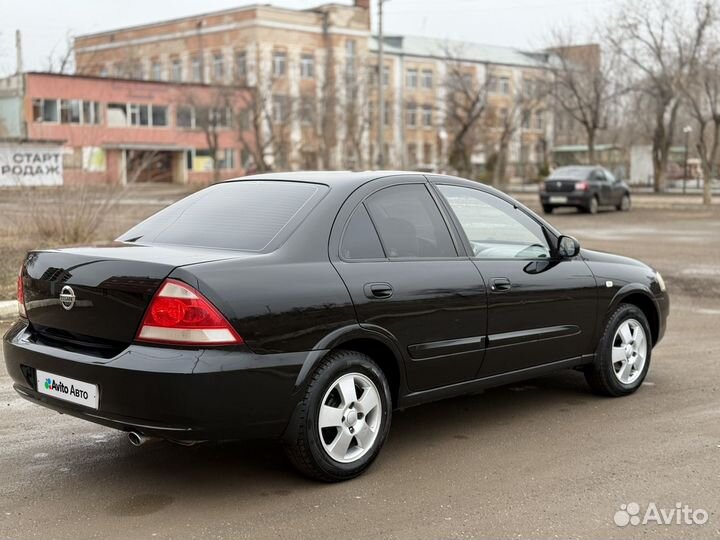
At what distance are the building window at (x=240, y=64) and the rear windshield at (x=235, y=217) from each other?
55.8 metres

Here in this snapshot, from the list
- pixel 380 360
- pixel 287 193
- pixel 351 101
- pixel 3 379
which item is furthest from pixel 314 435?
pixel 351 101

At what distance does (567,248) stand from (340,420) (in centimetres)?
216

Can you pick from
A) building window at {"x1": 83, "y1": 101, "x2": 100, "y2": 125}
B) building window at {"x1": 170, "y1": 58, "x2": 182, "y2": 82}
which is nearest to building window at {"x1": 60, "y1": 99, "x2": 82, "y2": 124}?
building window at {"x1": 83, "y1": 101, "x2": 100, "y2": 125}

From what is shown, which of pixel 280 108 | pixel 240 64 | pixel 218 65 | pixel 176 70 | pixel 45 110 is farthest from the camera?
pixel 176 70

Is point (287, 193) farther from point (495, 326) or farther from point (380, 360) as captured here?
point (495, 326)

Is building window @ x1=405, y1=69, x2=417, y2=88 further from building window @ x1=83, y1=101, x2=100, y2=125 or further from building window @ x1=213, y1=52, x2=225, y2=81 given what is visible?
building window @ x1=83, y1=101, x2=100, y2=125

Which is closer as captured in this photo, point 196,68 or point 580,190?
point 580,190

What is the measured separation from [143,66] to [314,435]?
3228 inches

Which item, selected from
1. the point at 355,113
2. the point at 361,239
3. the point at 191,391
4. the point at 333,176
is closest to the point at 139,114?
the point at 355,113

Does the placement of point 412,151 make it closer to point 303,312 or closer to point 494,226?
point 494,226

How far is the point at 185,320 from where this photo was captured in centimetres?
412

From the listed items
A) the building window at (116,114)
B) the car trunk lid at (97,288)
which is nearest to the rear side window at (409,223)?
the car trunk lid at (97,288)

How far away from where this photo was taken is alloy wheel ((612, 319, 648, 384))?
250 inches

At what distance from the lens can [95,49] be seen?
84.9m
